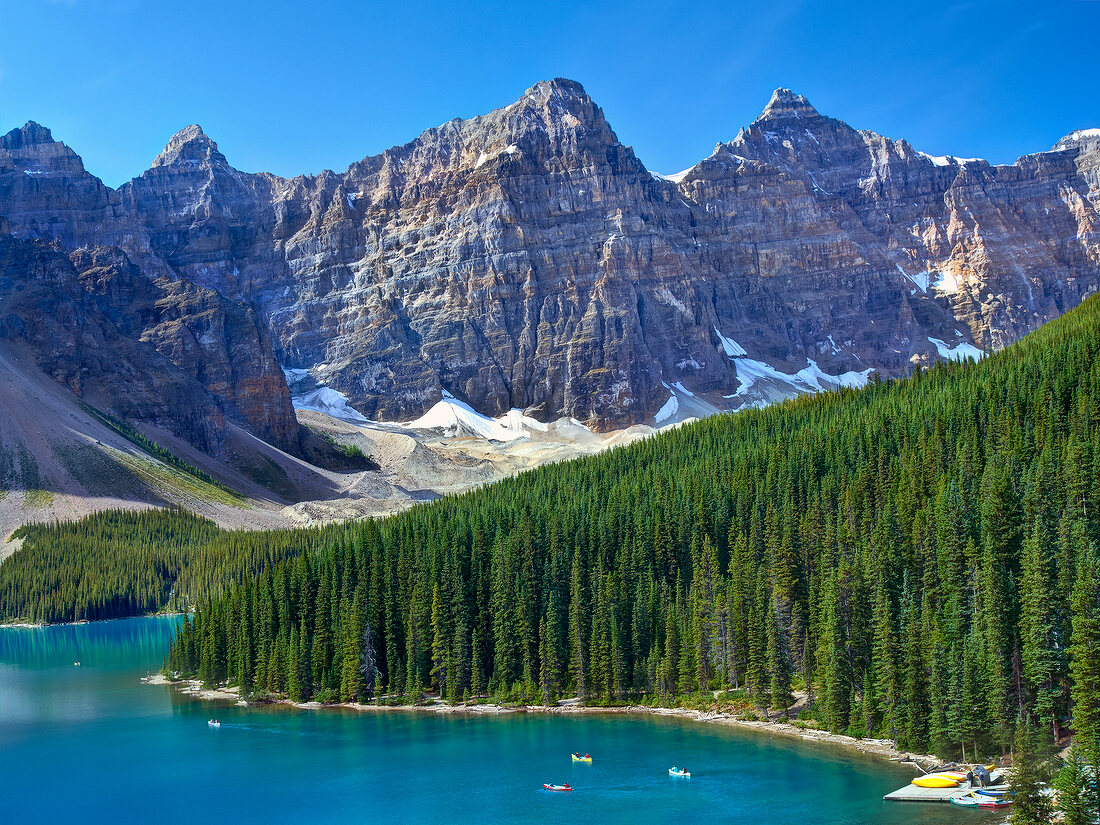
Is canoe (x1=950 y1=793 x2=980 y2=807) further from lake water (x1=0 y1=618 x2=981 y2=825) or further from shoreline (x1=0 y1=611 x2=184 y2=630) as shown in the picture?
shoreline (x1=0 y1=611 x2=184 y2=630)

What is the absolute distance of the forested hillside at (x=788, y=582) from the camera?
59.1m

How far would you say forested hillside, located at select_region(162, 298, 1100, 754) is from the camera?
5906 cm

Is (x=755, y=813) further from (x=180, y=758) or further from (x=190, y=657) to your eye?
(x=190, y=657)

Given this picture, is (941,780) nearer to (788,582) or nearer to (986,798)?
(986,798)

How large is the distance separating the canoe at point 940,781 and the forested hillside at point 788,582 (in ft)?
9.39

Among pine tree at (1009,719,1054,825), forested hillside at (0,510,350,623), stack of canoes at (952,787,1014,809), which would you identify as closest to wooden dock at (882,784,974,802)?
stack of canoes at (952,787,1014,809)

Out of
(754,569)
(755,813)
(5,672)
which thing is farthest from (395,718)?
(5,672)

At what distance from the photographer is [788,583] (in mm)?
75812

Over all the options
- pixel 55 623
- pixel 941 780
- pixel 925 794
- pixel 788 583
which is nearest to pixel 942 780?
pixel 941 780

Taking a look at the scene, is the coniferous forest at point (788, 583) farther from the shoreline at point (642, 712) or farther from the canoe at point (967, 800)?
the canoe at point (967, 800)

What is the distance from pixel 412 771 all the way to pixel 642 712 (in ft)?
58.8

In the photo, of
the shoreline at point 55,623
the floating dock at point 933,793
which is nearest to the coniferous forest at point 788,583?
the floating dock at point 933,793

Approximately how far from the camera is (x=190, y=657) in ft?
343

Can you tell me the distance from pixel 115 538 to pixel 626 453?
107m
